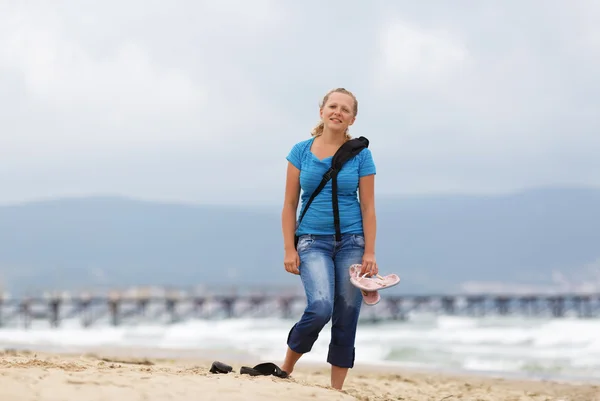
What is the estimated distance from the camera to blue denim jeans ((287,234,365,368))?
5352 mm

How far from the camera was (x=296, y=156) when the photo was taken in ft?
18.2

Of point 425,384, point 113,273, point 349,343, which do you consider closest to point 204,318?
point 425,384

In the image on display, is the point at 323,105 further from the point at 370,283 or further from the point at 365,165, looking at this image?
the point at 370,283

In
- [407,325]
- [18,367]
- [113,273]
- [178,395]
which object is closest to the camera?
[178,395]

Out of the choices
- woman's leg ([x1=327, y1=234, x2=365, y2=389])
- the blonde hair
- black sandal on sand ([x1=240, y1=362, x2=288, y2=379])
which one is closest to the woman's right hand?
woman's leg ([x1=327, y1=234, x2=365, y2=389])

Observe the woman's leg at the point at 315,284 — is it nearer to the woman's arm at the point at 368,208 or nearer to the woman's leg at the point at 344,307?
the woman's leg at the point at 344,307

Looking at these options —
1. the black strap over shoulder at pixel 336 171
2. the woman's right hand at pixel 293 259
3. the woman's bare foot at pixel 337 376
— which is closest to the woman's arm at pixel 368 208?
the black strap over shoulder at pixel 336 171

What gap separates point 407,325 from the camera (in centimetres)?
4481

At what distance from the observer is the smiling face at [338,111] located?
5453 millimetres

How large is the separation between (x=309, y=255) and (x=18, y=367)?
186 cm

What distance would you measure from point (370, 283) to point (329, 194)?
59cm

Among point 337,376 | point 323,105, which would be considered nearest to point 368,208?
point 323,105

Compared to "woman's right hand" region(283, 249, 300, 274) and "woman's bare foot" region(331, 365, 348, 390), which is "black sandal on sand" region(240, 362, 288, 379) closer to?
"woman's bare foot" region(331, 365, 348, 390)

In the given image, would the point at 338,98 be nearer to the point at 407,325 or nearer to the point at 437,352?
the point at 437,352
